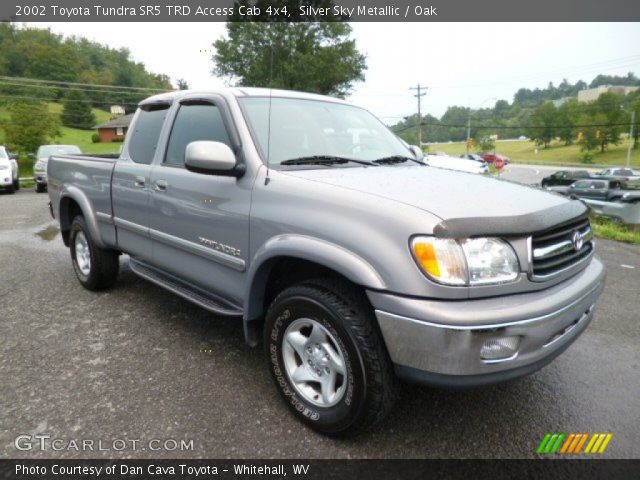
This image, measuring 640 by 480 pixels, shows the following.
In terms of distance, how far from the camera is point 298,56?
38.4m

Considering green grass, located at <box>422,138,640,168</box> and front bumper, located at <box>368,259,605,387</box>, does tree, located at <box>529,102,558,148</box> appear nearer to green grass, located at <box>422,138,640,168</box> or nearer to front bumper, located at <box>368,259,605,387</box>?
green grass, located at <box>422,138,640,168</box>

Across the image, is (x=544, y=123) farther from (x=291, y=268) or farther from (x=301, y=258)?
(x=301, y=258)

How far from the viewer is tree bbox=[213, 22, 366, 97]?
38219mm

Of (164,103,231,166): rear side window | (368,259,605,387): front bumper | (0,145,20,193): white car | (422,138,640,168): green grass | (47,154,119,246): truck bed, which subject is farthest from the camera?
(422,138,640,168): green grass

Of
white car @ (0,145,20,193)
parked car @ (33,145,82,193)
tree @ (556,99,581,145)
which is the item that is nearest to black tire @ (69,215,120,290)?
parked car @ (33,145,82,193)

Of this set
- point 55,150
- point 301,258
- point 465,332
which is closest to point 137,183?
point 301,258

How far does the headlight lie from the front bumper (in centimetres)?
10

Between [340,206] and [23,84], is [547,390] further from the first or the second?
[23,84]

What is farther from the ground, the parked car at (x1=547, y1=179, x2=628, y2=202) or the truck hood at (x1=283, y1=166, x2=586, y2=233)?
the truck hood at (x1=283, y1=166, x2=586, y2=233)

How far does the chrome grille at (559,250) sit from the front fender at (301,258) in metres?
0.73

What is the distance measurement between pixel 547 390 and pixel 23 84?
7262 cm

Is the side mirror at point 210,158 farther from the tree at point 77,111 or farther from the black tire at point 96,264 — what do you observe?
the tree at point 77,111

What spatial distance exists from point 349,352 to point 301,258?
512 millimetres

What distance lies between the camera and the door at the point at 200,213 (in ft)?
8.45
